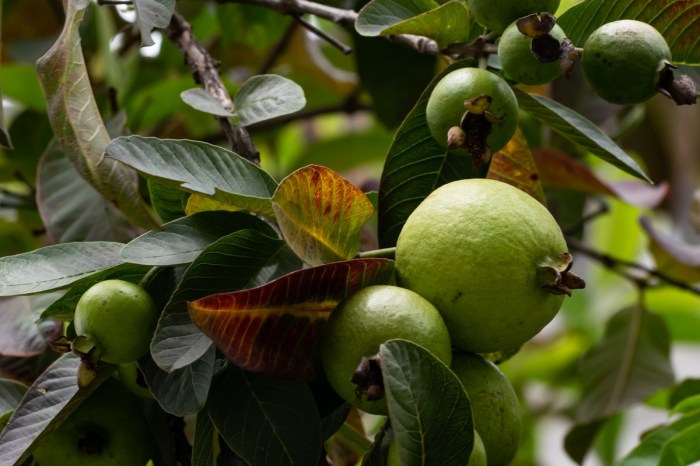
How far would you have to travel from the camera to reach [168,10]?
0.66m

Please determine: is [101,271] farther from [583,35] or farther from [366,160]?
[366,160]

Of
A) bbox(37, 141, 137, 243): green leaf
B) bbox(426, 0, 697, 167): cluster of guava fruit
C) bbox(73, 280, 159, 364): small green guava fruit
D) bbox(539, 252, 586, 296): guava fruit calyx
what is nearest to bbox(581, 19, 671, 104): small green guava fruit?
bbox(426, 0, 697, 167): cluster of guava fruit

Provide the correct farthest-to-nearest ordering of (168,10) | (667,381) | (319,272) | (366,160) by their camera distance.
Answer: (366,160)
(667,381)
(168,10)
(319,272)

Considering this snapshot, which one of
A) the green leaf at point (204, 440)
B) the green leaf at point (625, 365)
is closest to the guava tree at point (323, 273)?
the green leaf at point (204, 440)

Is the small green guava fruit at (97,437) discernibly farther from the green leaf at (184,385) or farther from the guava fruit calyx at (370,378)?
the guava fruit calyx at (370,378)

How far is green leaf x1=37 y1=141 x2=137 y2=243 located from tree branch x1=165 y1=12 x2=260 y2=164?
0.56 feet

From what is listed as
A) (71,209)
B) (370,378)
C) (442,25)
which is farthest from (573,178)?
(370,378)

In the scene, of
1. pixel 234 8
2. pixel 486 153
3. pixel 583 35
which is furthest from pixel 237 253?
pixel 234 8

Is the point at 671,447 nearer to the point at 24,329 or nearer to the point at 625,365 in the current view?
the point at 625,365

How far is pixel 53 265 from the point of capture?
1.99 feet

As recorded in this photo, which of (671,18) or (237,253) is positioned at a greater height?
(671,18)

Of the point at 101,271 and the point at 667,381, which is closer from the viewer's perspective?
the point at 101,271

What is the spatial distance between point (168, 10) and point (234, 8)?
602 millimetres

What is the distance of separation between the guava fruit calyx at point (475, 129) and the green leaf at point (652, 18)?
0.43 feet
